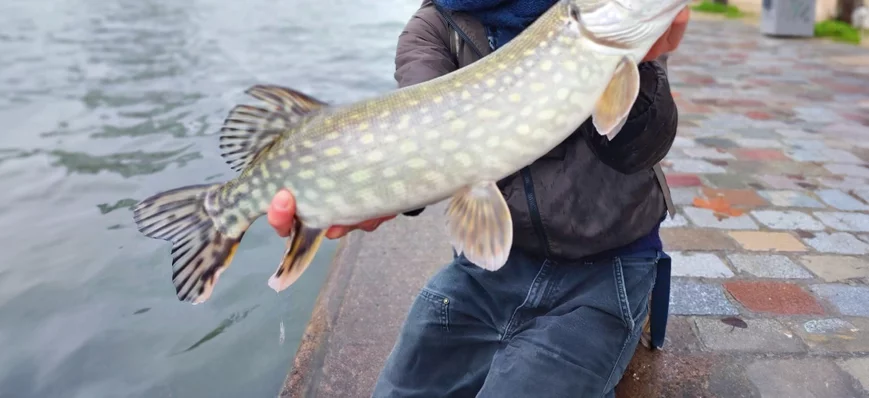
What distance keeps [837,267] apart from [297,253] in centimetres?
245

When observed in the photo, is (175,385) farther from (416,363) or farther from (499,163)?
(499,163)

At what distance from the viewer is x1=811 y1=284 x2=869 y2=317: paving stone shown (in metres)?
2.62

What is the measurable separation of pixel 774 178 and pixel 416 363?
119 inches

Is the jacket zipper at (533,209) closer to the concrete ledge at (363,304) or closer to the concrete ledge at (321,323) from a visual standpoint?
the concrete ledge at (363,304)

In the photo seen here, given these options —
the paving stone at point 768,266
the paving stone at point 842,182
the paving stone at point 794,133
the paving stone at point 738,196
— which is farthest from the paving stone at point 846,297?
the paving stone at point 794,133

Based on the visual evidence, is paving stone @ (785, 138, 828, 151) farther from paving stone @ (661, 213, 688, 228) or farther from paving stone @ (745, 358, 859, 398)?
paving stone @ (745, 358, 859, 398)

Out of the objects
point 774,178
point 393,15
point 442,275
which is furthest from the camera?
point 393,15

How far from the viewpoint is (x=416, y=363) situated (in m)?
2.06

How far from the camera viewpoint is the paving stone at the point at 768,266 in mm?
2912

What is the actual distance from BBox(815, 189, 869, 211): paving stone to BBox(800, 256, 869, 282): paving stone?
0.73m

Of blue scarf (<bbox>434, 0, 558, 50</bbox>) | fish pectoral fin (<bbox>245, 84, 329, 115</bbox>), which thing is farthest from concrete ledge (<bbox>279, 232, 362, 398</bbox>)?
blue scarf (<bbox>434, 0, 558, 50</bbox>)

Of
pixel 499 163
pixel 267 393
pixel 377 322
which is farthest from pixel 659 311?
pixel 267 393

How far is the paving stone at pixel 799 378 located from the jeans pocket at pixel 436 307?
1057mm

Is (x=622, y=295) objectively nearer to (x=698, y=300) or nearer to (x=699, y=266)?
(x=698, y=300)
